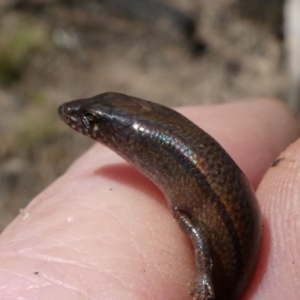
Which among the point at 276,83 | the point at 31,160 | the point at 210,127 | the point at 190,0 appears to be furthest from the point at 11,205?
Result: the point at 190,0

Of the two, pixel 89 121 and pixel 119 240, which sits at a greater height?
pixel 89 121

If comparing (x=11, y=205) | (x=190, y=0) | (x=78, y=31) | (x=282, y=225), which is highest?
(x=190, y=0)

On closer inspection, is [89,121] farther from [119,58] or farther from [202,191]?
[119,58]

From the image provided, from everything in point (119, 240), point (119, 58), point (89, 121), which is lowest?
point (119, 58)

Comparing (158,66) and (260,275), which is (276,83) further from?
(260,275)

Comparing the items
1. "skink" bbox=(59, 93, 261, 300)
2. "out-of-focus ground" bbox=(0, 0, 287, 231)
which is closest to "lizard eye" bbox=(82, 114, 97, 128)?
"skink" bbox=(59, 93, 261, 300)

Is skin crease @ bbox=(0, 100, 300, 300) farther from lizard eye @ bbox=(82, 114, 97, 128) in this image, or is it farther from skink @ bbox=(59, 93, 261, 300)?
lizard eye @ bbox=(82, 114, 97, 128)

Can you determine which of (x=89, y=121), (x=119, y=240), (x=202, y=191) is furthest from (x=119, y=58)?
(x=119, y=240)
